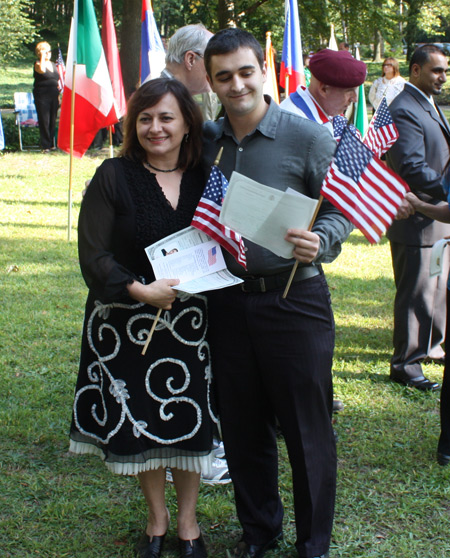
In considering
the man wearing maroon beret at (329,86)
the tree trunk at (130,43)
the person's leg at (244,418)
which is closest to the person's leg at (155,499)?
the person's leg at (244,418)

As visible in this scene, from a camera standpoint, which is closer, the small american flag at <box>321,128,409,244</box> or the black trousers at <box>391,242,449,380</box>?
the small american flag at <box>321,128,409,244</box>

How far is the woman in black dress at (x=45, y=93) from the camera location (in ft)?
57.4

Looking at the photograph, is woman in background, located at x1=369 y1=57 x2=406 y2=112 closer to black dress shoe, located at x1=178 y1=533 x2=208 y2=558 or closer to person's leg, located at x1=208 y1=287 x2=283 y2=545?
person's leg, located at x1=208 y1=287 x2=283 y2=545

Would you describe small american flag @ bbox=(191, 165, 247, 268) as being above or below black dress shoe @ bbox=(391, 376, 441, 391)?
above

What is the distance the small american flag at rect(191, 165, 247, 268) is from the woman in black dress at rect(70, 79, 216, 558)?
17 centimetres

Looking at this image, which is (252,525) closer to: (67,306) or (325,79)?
(325,79)

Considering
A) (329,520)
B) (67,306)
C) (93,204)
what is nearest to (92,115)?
(67,306)

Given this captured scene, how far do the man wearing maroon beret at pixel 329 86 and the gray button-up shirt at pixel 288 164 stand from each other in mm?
1280

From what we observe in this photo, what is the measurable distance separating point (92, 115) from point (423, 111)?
4776mm

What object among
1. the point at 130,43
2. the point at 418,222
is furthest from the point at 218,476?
the point at 130,43

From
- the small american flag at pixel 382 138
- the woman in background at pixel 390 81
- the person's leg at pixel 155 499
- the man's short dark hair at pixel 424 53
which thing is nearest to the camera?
the person's leg at pixel 155 499

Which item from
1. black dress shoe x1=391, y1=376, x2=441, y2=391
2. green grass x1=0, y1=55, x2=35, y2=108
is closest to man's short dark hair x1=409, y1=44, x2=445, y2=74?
black dress shoe x1=391, y1=376, x2=441, y2=391

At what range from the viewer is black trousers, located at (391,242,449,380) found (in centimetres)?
517

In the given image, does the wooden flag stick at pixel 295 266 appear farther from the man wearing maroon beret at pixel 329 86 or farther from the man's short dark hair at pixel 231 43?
the man wearing maroon beret at pixel 329 86
